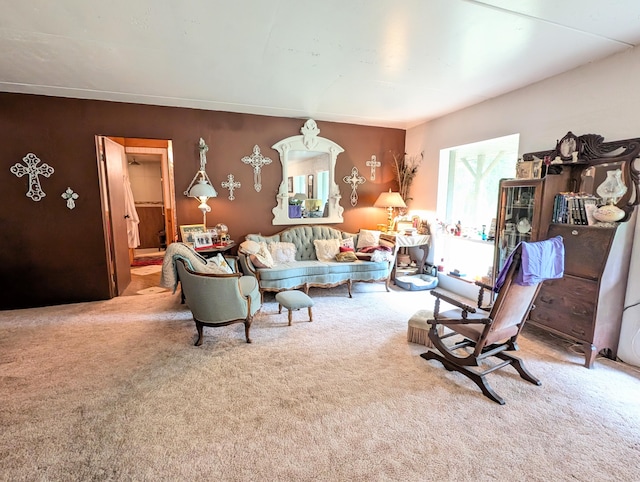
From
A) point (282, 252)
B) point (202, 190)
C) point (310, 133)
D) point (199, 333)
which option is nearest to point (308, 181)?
point (310, 133)

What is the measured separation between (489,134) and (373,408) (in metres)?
3.58

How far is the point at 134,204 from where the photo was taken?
7035 millimetres

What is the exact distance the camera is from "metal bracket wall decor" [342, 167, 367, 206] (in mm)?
5359

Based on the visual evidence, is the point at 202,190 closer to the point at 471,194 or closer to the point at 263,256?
the point at 263,256

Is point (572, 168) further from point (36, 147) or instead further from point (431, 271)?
point (36, 147)

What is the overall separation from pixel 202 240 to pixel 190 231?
280 millimetres

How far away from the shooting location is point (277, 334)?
324 cm

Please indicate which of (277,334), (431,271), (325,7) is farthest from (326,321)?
(325,7)

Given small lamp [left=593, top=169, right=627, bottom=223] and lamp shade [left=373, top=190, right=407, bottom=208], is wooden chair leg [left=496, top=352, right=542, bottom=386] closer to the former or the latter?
small lamp [left=593, top=169, right=627, bottom=223]

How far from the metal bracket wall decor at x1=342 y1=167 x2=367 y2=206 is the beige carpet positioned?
9.02 feet

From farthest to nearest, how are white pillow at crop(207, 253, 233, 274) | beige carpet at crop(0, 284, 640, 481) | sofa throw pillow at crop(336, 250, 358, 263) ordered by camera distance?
sofa throw pillow at crop(336, 250, 358, 263) < white pillow at crop(207, 253, 233, 274) < beige carpet at crop(0, 284, 640, 481)

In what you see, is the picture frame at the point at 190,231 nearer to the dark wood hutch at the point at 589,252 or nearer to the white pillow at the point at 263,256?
the white pillow at the point at 263,256

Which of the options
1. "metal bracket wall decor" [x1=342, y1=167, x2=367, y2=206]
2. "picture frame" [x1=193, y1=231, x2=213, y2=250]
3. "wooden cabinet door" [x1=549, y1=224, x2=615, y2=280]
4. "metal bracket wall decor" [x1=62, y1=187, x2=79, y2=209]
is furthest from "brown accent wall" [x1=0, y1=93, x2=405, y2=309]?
"wooden cabinet door" [x1=549, y1=224, x2=615, y2=280]

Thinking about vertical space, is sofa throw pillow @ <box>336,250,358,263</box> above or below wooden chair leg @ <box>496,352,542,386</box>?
above
